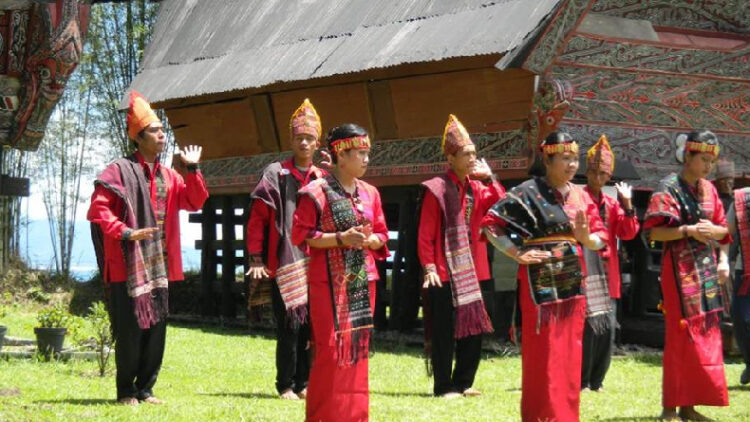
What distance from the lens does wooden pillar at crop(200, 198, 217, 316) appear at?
1667cm

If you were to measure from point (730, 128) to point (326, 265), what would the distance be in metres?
7.68

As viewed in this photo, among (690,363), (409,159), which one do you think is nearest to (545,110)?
(409,159)

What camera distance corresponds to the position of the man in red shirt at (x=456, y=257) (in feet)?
26.2

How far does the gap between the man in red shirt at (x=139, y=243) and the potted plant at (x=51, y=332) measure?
269 centimetres

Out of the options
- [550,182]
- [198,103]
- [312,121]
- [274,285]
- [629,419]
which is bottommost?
[629,419]

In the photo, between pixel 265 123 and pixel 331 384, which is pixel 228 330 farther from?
pixel 331 384

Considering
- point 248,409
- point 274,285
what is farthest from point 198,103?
point 248,409

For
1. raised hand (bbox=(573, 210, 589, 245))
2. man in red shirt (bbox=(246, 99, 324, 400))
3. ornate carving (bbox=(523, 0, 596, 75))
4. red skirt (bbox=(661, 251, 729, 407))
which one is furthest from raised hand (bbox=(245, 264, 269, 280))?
ornate carving (bbox=(523, 0, 596, 75))

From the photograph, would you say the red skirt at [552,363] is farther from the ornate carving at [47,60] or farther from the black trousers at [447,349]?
the ornate carving at [47,60]

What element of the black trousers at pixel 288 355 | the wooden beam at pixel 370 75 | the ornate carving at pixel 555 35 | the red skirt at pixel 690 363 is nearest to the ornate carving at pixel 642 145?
the ornate carving at pixel 555 35

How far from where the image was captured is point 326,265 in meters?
6.14

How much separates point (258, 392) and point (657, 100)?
5822 mm

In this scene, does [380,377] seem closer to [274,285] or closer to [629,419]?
[274,285]

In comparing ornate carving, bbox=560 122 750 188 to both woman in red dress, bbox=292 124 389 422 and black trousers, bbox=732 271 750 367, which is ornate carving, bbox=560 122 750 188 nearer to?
black trousers, bbox=732 271 750 367
